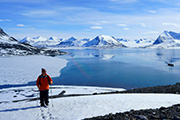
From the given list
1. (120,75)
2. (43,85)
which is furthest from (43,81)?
(120,75)

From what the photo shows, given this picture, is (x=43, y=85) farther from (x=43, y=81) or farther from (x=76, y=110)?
(x=76, y=110)

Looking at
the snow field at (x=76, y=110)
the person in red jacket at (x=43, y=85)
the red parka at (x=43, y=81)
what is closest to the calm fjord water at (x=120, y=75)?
the snow field at (x=76, y=110)

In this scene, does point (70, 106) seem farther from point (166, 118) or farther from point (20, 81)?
point (20, 81)

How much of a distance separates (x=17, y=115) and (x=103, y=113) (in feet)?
12.8

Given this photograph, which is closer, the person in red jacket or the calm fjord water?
the person in red jacket

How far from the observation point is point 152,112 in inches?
247

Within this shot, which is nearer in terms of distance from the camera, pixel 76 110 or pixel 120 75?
pixel 76 110

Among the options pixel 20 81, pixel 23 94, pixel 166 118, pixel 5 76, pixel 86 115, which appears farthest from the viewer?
pixel 5 76

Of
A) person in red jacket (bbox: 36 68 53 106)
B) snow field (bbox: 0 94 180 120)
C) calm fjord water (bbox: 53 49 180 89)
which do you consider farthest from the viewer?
calm fjord water (bbox: 53 49 180 89)

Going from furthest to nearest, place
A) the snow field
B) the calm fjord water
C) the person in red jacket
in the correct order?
the calm fjord water
the person in red jacket
the snow field

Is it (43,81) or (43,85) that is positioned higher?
(43,81)

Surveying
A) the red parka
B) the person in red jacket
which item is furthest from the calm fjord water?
the red parka

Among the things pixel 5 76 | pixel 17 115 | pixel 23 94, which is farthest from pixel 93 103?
pixel 5 76

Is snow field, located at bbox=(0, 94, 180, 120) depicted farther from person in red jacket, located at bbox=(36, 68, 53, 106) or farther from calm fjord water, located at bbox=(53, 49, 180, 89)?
calm fjord water, located at bbox=(53, 49, 180, 89)
